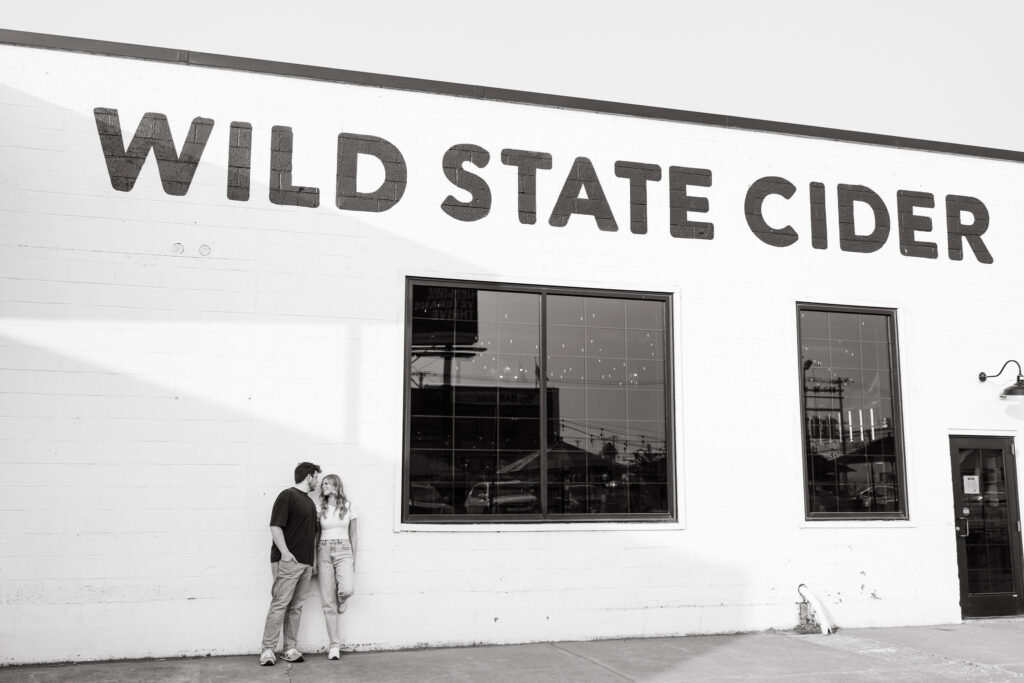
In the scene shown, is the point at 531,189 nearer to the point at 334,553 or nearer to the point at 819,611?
the point at 334,553

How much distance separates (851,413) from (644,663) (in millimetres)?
4237

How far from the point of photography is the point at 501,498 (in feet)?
31.7

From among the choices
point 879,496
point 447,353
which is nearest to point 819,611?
point 879,496

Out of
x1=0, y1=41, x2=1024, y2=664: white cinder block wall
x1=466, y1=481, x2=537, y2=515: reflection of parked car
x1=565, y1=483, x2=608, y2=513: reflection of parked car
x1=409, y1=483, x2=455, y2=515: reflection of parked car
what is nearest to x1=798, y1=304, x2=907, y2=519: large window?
x1=0, y1=41, x2=1024, y2=664: white cinder block wall

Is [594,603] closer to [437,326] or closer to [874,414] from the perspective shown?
[437,326]

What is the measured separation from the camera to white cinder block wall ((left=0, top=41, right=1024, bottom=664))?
28.4 ft

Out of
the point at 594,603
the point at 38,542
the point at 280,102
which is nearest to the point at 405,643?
the point at 594,603

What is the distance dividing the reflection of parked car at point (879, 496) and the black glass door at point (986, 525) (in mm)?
809

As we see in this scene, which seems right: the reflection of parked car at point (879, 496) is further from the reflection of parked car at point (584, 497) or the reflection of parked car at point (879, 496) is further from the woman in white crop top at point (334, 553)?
the woman in white crop top at point (334, 553)

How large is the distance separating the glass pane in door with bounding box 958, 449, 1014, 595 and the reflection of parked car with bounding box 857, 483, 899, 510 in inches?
35.0

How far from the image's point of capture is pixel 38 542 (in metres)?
8.42

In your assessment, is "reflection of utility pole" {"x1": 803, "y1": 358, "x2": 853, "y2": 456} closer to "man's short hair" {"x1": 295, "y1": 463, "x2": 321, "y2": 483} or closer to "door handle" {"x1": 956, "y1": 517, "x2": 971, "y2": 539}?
"door handle" {"x1": 956, "y1": 517, "x2": 971, "y2": 539}

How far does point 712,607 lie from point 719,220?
4320mm

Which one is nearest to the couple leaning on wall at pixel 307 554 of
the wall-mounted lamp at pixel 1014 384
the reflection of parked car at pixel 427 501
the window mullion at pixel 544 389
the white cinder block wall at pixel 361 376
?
the white cinder block wall at pixel 361 376
